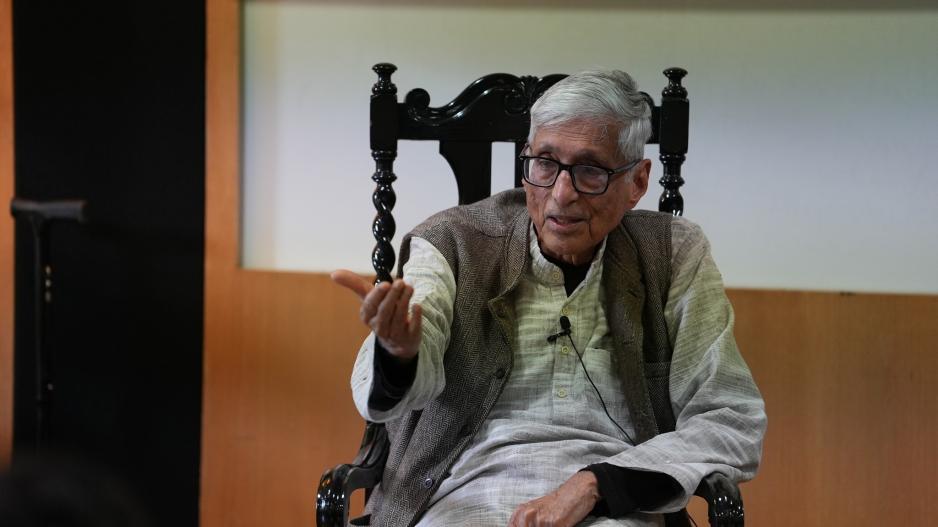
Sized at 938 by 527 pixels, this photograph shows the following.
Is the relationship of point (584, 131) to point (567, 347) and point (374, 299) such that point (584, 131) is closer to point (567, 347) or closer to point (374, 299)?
point (567, 347)

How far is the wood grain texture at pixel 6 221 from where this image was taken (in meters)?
3.00

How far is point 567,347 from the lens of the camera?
5.65 ft

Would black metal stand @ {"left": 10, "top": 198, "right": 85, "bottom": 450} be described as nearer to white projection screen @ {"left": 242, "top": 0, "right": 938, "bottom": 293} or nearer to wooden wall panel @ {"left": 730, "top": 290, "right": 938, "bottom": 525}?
white projection screen @ {"left": 242, "top": 0, "right": 938, "bottom": 293}

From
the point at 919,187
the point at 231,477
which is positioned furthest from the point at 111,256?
the point at 919,187

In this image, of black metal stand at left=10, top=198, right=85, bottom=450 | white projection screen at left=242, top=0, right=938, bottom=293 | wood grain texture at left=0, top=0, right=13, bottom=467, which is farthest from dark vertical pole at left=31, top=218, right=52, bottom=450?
white projection screen at left=242, top=0, right=938, bottom=293

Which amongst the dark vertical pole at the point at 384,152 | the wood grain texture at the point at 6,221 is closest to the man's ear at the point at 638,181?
the dark vertical pole at the point at 384,152

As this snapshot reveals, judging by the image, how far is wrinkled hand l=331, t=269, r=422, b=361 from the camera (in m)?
1.33

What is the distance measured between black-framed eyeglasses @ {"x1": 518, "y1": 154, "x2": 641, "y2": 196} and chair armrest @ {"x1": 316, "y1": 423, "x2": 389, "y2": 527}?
51cm

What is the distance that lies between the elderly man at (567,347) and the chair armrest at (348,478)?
0.03 m

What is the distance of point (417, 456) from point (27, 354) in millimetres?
1908

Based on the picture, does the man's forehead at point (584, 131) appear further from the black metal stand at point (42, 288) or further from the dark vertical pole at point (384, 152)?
the black metal stand at point (42, 288)

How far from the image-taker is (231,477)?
2.94 meters

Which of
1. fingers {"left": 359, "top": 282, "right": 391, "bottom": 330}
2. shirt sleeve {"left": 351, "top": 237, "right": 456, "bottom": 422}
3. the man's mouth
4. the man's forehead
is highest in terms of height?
the man's forehead

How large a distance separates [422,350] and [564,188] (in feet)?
1.20
